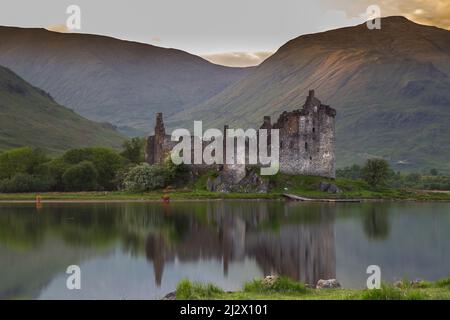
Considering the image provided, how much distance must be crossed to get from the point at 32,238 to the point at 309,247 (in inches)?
698

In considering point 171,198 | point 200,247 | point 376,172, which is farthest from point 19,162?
point 200,247

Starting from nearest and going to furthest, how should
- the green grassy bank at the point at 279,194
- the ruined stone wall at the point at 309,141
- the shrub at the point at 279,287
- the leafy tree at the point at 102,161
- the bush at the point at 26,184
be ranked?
the shrub at the point at 279,287
the green grassy bank at the point at 279,194
the bush at the point at 26,184
the ruined stone wall at the point at 309,141
the leafy tree at the point at 102,161

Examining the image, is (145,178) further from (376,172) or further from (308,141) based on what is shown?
(376,172)

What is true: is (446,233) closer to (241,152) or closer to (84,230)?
(84,230)

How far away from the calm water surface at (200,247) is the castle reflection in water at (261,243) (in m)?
0.07

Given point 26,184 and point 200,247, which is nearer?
point 200,247

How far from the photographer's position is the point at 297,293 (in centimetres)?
2131

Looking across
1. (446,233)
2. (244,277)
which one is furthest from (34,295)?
(446,233)

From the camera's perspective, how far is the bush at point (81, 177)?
88.8 metres

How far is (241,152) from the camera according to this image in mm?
88750

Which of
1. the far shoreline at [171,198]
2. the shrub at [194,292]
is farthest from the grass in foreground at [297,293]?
the far shoreline at [171,198]

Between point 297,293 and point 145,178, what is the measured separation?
2638 inches

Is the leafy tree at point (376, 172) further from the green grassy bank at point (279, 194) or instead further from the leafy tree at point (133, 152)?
→ the leafy tree at point (133, 152)

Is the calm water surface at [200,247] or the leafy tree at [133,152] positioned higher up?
the leafy tree at [133,152]
